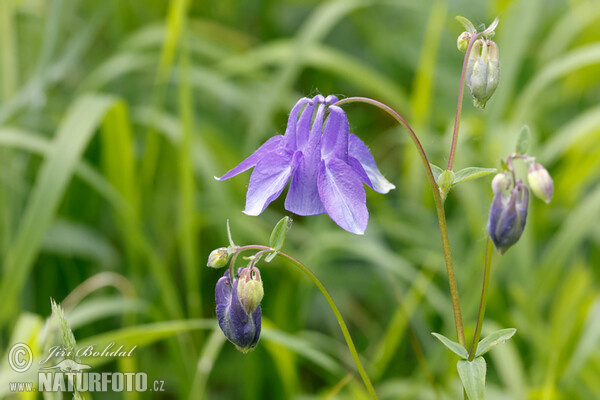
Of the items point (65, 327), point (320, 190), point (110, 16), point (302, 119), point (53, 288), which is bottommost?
point (65, 327)

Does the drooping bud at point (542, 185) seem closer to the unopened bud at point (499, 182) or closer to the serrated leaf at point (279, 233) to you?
the unopened bud at point (499, 182)

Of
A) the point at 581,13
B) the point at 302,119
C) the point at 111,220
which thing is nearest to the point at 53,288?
the point at 111,220

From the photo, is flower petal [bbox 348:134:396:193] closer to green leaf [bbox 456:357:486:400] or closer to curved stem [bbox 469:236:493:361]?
curved stem [bbox 469:236:493:361]

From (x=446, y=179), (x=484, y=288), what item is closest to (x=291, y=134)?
(x=446, y=179)

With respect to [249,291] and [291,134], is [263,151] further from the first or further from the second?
[249,291]

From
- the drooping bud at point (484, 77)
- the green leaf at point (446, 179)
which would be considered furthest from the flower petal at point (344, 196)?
the drooping bud at point (484, 77)

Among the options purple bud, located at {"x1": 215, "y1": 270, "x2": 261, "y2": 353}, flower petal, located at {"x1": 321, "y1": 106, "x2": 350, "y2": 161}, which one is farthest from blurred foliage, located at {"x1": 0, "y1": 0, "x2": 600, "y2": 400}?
flower petal, located at {"x1": 321, "y1": 106, "x2": 350, "y2": 161}

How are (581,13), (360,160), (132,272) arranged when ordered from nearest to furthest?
1. (360,160)
2. (132,272)
3. (581,13)

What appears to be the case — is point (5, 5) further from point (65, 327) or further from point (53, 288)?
point (65, 327)
